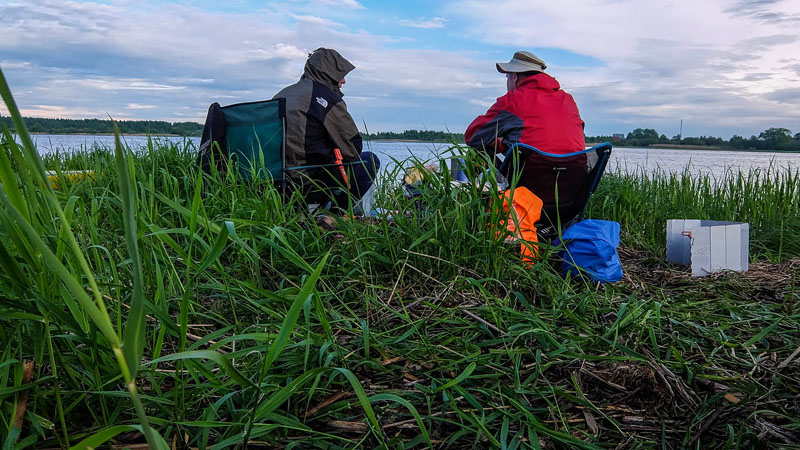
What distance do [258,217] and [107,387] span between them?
130 centimetres

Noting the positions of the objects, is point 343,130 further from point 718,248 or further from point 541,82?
point 718,248

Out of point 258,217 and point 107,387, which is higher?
point 258,217

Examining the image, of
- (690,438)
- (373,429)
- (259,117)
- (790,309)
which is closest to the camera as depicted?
(373,429)

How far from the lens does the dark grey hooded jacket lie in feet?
13.1

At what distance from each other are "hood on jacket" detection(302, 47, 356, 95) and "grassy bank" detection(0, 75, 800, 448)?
90.6 inches

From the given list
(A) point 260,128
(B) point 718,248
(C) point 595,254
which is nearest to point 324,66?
(A) point 260,128

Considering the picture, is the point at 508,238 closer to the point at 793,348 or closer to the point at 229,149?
the point at 793,348

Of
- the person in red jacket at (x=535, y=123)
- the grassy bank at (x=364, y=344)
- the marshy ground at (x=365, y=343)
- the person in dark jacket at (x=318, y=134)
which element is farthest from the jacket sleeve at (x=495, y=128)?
the grassy bank at (x=364, y=344)

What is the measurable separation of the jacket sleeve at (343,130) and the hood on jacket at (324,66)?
61cm

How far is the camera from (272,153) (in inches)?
153

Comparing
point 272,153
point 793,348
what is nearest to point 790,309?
point 793,348

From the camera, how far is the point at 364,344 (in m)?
1.60

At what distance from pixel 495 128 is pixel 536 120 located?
284 mm

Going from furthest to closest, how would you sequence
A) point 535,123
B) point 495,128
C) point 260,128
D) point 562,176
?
point 260,128 < point 495,128 < point 535,123 < point 562,176
